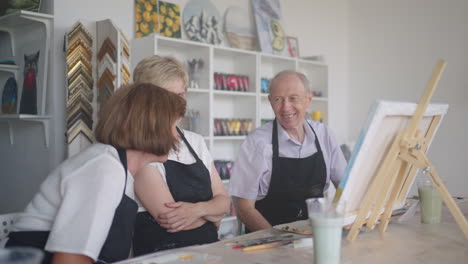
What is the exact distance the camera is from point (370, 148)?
136 centimetres

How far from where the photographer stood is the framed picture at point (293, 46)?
16.7 ft

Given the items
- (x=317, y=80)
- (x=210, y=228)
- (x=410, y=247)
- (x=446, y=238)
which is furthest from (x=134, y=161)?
(x=317, y=80)

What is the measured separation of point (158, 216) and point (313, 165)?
93 centimetres

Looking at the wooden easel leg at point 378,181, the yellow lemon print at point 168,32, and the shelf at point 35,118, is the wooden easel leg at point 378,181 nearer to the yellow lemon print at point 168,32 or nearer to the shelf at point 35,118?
the shelf at point 35,118

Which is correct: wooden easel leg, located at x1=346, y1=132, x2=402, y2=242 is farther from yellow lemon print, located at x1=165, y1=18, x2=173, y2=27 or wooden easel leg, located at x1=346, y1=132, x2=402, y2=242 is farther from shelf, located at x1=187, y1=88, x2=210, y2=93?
yellow lemon print, located at x1=165, y1=18, x2=173, y2=27

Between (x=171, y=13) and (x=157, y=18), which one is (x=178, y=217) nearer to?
(x=157, y=18)

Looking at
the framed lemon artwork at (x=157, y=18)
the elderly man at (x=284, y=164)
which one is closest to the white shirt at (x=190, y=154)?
the elderly man at (x=284, y=164)

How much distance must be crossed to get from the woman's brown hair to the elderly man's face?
3.56 ft

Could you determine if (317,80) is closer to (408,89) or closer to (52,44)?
(408,89)

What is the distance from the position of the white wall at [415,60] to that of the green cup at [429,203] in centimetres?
330

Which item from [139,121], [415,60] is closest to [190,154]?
[139,121]

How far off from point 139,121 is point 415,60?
4446 mm

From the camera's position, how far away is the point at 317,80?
525cm

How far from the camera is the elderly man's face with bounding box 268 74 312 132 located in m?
2.40
